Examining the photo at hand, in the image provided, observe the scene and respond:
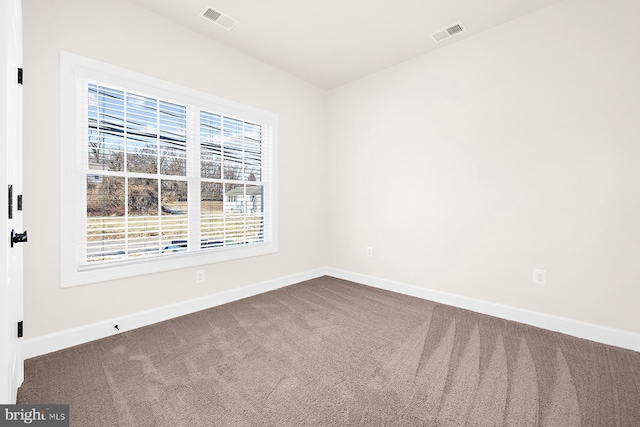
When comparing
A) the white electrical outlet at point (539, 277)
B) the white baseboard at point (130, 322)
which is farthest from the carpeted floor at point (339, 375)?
the white electrical outlet at point (539, 277)

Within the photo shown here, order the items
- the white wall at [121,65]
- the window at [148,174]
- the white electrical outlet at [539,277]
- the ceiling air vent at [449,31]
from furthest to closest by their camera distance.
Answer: the ceiling air vent at [449,31]
the white electrical outlet at [539,277]
the window at [148,174]
the white wall at [121,65]

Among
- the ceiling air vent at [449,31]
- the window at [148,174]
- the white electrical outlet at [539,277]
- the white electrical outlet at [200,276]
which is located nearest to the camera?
the window at [148,174]

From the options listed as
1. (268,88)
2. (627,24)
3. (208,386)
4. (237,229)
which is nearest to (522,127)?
(627,24)

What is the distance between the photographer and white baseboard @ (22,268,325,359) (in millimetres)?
2138

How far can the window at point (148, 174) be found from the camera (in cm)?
231

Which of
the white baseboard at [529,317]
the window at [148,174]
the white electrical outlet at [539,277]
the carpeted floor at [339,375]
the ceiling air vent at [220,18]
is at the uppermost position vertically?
the ceiling air vent at [220,18]

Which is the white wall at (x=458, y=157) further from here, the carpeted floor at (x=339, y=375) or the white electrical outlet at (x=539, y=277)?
the carpeted floor at (x=339, y=375)

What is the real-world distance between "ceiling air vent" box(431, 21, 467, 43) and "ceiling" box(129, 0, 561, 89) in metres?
0.05

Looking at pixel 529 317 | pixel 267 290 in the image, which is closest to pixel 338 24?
pixel 267 290

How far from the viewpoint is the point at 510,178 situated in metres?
2.85

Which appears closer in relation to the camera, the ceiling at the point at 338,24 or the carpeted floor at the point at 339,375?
the carpeted floor at the point at 339,375

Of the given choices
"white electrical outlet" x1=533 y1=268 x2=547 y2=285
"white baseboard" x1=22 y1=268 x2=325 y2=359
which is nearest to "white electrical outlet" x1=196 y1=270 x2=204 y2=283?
"white baseboard" x1=22 y1=268 x2=325 y2=359

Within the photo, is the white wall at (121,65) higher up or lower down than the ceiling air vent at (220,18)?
lower down

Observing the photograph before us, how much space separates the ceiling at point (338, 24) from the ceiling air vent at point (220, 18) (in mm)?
39
